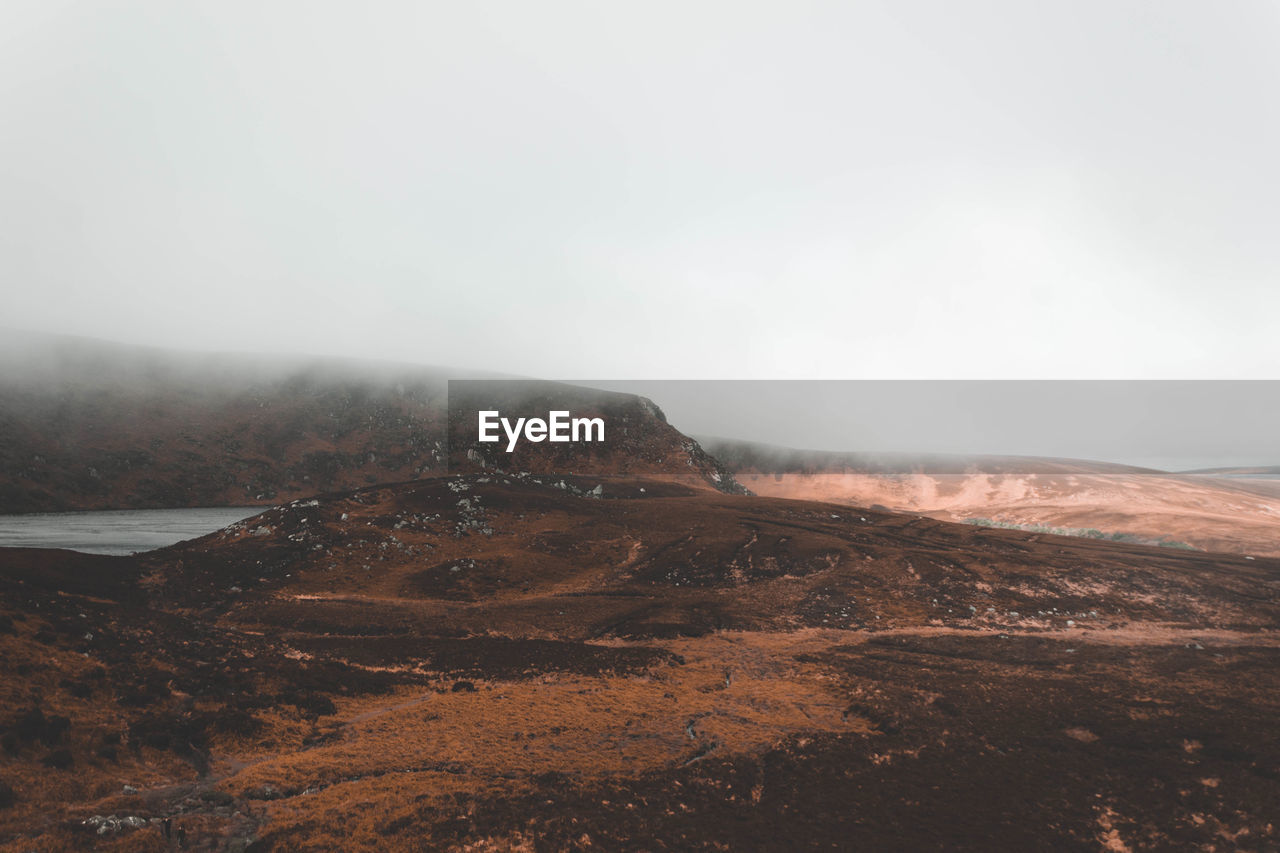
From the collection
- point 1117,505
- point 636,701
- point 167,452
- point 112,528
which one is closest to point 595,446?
point 112,528

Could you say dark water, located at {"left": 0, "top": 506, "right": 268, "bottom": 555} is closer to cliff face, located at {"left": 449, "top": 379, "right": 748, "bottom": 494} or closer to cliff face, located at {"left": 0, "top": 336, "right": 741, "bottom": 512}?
cliff face, located at {"left": 0, "top": 336, "right": 741, "bottom": 512}

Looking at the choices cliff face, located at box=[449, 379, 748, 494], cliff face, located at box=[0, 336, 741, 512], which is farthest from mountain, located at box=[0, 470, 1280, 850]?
cliff face, located at box=[0, 336, 741, 512]

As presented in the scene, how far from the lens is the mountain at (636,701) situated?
1888 cm

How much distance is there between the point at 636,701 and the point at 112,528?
147m

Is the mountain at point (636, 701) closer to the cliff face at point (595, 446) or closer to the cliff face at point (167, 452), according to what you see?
the cliff face at point (595, 446)

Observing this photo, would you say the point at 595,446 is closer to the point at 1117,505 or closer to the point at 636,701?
the point at 636,701

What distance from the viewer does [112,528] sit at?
386 ft

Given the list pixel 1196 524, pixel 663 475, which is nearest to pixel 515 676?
pixel 663 475

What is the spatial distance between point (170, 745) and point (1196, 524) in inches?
6273

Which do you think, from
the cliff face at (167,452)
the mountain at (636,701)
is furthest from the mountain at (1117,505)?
the cliff face at (167,452)

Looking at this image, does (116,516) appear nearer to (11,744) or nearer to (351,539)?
(351,539)

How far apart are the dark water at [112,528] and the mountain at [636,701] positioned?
50664 millimetres

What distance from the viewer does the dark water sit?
9369cm

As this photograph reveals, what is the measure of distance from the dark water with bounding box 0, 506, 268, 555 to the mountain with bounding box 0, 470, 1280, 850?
50.7 metres
